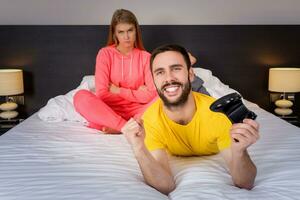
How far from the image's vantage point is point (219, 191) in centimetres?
100

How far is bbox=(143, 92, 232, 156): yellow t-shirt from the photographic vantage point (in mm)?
1163

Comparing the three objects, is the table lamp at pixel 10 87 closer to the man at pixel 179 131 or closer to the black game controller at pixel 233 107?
the man at pixel 179 131

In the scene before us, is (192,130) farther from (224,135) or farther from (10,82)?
(10,82)

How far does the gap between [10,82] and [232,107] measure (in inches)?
82.4

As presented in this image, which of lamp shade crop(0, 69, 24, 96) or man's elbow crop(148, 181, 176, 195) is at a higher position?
lamp shade crop(0, 69, 24, 96)

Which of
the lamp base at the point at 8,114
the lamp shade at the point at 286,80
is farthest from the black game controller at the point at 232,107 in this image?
the lamp base at the point at 8,114

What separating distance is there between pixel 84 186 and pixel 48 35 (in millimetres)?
2038

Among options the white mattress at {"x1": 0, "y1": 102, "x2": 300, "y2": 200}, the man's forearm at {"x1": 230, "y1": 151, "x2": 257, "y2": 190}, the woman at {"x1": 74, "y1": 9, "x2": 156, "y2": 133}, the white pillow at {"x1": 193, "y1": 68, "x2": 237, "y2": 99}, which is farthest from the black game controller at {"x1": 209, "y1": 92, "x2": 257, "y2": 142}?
the white pillow at {"x1": 193, "y1": 68, "x2": 237, "y2": 99}

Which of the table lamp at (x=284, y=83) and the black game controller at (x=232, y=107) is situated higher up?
the black game controller at (x=232, y=107)

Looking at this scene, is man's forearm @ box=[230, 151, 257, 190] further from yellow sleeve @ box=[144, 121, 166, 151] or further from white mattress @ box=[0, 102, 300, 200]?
yellow sleeve @ box=[144, 121, 166, 151]

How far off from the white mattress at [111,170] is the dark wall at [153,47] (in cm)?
111

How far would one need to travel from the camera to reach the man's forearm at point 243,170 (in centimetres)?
101

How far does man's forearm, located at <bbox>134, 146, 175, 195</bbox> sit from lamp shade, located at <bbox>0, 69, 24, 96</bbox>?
72.4 inches

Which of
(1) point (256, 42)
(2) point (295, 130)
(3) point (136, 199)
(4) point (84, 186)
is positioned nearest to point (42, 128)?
(4) point (84, 186)
